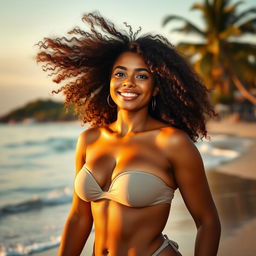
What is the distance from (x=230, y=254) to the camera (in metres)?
5.02

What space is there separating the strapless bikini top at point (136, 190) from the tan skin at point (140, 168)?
31 mm

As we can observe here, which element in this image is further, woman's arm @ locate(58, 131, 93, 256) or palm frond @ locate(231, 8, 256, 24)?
palm frond @ locate(231, 8, 256, 24)

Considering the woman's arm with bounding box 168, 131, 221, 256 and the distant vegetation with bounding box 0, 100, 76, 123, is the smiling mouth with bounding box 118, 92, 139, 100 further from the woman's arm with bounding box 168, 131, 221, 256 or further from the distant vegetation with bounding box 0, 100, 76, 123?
the distant vegetation with bounding box 0, 100, 76, 123

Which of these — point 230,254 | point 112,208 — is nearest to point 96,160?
point 112,208

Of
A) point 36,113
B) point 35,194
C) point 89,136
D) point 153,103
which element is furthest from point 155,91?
point 36,113

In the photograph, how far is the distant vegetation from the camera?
175 feet

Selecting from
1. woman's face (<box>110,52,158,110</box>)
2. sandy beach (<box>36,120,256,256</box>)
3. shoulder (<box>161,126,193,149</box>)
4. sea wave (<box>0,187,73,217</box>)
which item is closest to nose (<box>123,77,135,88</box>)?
woman's face (<box>110,52,158,110</box>)

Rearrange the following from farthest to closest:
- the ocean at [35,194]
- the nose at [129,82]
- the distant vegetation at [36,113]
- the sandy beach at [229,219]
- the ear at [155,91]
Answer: the distant vegetation at [36,113]
the ocean at [35,194]
the sandy beach at [229,219]
the ear at [155,91]
the nose at [129,82]

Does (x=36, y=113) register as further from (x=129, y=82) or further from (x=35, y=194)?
(x=129, y=82)

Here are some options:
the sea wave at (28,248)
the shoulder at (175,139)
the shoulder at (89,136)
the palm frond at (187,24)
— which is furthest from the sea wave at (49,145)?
the shoulder at (175,139)

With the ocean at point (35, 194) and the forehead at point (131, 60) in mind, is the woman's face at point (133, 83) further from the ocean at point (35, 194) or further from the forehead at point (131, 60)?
the ocean at point (35, 194)

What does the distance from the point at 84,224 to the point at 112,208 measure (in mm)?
307

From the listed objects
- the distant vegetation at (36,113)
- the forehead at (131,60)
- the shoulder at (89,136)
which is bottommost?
the distant vegetation at (36,113)

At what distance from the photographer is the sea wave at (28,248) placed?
579cm
